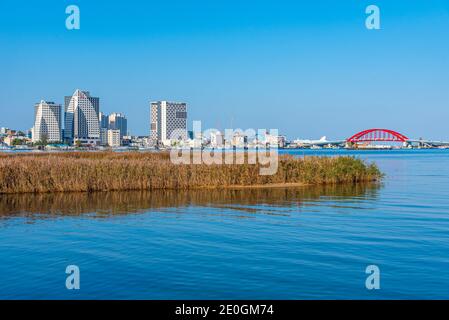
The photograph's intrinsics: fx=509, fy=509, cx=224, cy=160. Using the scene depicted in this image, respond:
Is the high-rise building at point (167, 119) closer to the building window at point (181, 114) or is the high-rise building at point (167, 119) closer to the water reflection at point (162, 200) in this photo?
the building window at point (181, 114)

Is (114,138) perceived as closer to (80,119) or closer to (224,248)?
(80,119)

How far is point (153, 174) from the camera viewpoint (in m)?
34.4

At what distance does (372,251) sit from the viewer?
48.3 ft

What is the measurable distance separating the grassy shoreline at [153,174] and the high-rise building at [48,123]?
151587mm

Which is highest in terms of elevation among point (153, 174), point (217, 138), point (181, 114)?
point (181, 114)

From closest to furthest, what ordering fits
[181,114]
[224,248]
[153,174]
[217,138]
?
[224,248]
[153,174]
[217,138]
[181,114]

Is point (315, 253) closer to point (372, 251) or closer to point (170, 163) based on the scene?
point (372, 251)

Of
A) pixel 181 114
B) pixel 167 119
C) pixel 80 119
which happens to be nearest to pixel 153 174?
pixel 181 114

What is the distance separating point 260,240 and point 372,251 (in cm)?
356

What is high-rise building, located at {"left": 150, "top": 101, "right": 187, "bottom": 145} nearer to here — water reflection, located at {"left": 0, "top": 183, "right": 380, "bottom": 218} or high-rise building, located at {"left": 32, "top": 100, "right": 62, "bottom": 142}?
high-rise building, located at {"left": 32, "top": 100, "right": 62, "bottom": 142}

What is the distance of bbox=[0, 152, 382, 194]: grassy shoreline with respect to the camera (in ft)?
103

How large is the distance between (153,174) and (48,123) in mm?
158863

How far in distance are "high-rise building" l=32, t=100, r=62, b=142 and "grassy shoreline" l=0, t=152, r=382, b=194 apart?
15159 cm
